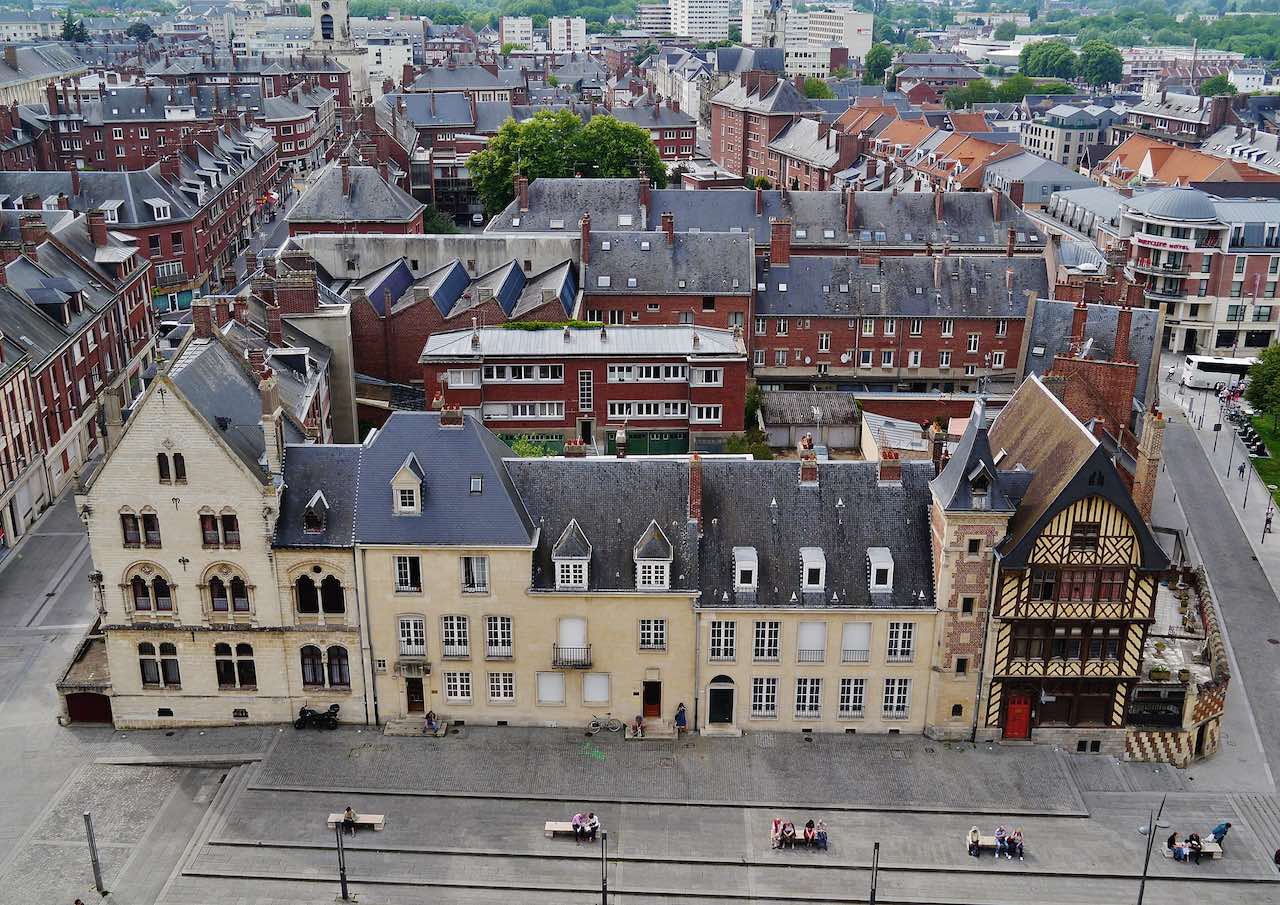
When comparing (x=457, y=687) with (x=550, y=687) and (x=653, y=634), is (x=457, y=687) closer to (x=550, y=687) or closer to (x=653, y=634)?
(x=550, y=687)

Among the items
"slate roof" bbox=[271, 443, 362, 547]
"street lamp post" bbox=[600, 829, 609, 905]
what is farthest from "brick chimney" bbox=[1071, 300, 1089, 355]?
"street lamp post" bbox=[600, 829, 609, 905]

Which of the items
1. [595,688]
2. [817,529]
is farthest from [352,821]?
[817,529]

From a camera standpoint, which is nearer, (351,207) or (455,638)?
(455,638)

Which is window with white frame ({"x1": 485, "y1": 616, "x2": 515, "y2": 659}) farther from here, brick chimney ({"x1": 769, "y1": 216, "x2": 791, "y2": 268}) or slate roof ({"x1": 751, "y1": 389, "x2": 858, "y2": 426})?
brick chimney ({"x1": 769, "y1": 216, "x2": 791, "y2": 268})


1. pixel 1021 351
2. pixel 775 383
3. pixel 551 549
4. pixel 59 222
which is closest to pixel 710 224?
pixel 775 383

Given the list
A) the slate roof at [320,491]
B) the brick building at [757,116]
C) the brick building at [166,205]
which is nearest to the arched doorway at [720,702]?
the slate roof at [320,491]

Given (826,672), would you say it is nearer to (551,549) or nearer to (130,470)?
(551,549)
